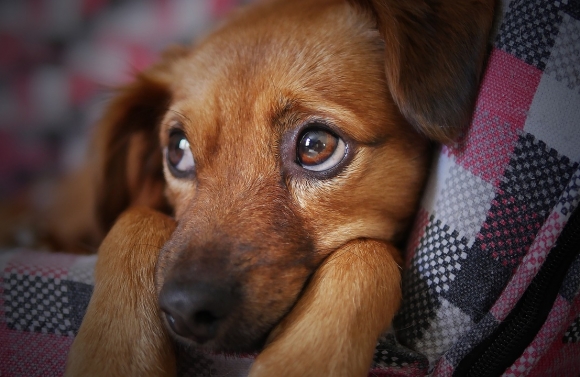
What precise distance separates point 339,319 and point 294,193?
0.38m

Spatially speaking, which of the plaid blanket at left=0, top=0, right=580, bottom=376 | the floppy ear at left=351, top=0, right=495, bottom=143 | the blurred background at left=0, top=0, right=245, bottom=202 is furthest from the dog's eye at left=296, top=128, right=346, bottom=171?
the blurred background at left=0, top=0, right=245, bottom=202

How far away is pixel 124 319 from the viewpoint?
46.6 inches

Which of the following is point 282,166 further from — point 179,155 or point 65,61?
point 65,61

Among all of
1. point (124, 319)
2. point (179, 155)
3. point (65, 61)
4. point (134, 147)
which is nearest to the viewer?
point (124, 319)

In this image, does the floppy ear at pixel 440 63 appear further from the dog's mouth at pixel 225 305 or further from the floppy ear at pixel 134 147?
the floppy ear at pixel 134 147

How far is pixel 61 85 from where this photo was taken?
8.01 ft

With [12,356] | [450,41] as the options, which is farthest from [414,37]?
[12,356]

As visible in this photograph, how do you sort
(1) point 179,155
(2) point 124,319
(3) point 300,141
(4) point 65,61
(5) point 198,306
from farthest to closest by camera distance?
(4) point 65,61 < (1) point 179,155 < (3) point 300,141 < (2) point 124,319 < (5) point 198,306

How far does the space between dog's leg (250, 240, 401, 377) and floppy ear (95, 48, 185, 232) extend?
2.85 ft

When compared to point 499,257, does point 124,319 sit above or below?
below

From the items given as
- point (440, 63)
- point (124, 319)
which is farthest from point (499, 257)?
point (124, 319)

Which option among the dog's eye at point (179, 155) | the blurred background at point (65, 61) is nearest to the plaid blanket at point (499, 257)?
the dog's eye at point (179, 155)

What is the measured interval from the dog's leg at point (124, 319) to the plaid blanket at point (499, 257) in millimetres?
106

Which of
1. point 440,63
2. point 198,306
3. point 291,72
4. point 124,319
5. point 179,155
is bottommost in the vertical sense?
point 124,319
